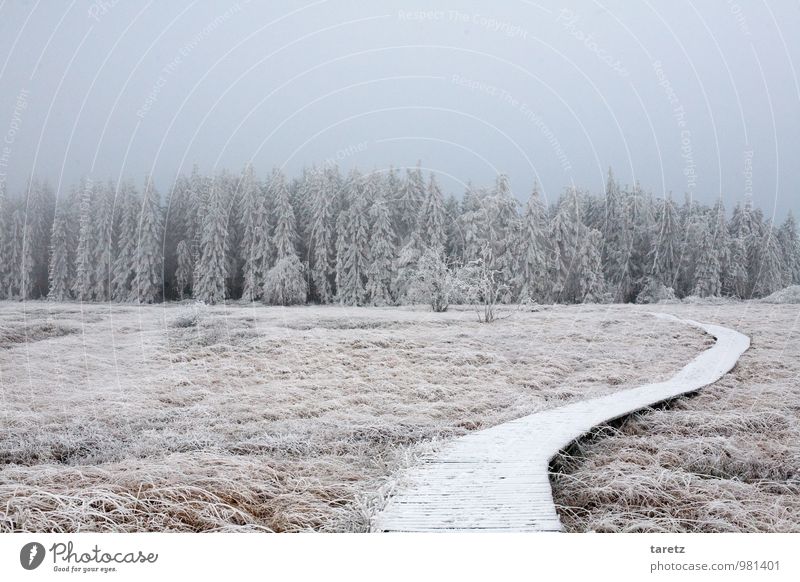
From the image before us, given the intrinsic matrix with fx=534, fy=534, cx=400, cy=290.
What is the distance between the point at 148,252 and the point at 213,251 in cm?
71

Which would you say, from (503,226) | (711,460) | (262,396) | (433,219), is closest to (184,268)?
(262,396)

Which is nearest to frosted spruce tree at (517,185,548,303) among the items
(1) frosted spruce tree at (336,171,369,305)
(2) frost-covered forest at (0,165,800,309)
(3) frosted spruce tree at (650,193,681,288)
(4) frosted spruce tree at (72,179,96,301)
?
(2) frost-covered forest at (0,165,800,309)

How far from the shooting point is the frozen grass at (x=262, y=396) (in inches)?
173

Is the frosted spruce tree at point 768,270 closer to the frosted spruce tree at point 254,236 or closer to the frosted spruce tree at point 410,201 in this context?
the frosted spruce tree at point 410,201

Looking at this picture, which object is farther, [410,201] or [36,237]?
[410,201]

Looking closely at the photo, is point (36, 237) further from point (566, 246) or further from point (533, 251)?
point (566, 246)

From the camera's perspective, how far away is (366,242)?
21.0 ft

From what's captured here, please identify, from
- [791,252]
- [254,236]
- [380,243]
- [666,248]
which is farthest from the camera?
[666,248]

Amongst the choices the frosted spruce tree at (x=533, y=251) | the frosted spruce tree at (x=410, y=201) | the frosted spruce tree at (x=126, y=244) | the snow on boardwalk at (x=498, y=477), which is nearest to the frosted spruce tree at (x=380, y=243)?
the frosted spruce tree at (x=410, y=201)

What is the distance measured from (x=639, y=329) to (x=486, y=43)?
4230mm

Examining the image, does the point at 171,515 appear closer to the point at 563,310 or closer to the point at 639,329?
the point at 563,310

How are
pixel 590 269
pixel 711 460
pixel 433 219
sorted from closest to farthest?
pixel 711 460 < pixel 433 219 < pixel 590 269

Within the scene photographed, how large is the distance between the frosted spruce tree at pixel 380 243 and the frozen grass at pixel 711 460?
9.65 feet
